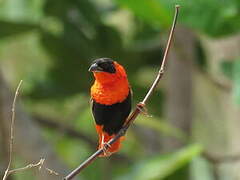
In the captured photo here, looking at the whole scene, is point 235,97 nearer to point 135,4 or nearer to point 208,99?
point 135,4

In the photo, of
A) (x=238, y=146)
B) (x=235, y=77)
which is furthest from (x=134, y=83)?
(x=235, y=77)

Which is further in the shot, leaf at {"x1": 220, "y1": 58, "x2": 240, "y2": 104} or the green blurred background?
the green blurred background

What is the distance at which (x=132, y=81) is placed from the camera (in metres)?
3.19

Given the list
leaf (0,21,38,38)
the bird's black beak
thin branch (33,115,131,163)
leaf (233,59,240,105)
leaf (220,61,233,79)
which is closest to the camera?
the bird's black beak

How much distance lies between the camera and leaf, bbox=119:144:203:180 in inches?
97.1

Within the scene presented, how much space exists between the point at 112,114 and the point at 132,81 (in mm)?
1742

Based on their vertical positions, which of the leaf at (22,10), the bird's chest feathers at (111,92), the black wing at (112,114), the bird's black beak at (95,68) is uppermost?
the bird's black beak at (95,68)

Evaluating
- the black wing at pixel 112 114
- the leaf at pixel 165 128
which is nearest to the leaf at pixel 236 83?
the leaf at pixel 165 128

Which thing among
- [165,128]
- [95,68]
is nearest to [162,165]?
[165,128]

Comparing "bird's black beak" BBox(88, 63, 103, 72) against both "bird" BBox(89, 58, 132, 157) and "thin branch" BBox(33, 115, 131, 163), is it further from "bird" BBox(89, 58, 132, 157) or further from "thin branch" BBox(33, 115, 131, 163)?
"thin branch" BBox(33, 115, 131, 163)

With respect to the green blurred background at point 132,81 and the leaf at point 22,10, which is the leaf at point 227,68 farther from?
the leaf at point 22,10

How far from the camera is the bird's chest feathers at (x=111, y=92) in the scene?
4.74ft

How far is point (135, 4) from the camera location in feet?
7.76

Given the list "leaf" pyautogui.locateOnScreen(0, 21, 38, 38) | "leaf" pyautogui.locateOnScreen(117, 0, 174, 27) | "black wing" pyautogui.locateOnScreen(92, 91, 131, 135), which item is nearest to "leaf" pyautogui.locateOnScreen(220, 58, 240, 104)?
"leaf" pyautogui.locateOnScreen(117, 0, 174, 27)
